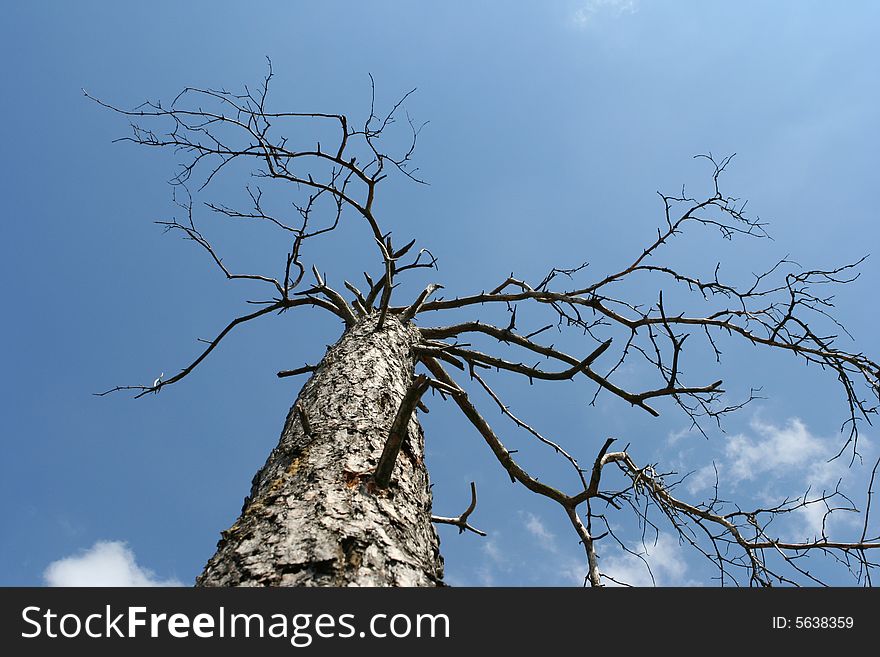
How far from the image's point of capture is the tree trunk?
1.38 meters

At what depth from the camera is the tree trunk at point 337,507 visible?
138 cm

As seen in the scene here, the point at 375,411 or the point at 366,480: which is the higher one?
the point at 375,411

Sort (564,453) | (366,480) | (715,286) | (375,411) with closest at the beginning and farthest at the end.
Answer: (366,480) < (375,411) < (715,286) < (564,453)

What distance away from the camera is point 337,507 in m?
1.60

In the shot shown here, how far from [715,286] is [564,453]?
138 centimetres

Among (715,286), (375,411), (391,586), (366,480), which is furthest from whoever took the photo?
(715,286)

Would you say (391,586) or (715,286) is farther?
(715,286)
